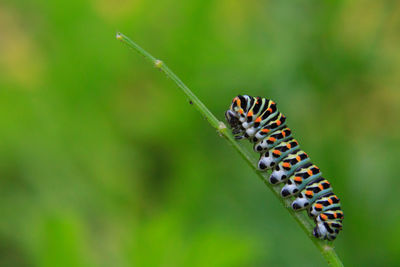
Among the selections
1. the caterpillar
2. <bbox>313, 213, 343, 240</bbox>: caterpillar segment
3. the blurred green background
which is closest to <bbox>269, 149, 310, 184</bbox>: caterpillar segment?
the caterpillar

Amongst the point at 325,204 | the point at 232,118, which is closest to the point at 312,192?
the point at 325,204

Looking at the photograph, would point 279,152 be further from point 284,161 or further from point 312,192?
point 312,192

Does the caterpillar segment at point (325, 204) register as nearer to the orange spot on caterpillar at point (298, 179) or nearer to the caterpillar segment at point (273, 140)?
the orange spot on caterpillar at point (298, 179)

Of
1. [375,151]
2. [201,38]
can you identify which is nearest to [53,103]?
[201,38]

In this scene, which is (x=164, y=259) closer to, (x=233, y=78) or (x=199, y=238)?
(x=199, y=238)

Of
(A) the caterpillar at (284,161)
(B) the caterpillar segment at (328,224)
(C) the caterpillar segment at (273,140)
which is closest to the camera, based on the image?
(B) the caterpillar segment at (328,224)

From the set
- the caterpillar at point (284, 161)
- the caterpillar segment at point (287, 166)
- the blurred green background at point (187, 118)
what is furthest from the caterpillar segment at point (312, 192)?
the blurred green background at point (187, 118)

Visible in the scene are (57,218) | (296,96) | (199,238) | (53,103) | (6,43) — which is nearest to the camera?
(57,218)
